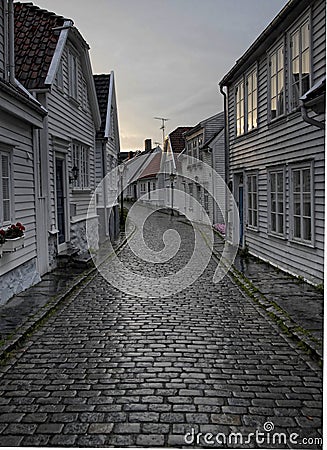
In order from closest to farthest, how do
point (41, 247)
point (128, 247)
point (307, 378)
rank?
1. point (307, 378)
2. point (41, 247)
3. point (128, 247)

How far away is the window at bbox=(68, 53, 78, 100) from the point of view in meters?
12.4

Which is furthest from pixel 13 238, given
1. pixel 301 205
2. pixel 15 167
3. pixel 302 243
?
pixel 301 205

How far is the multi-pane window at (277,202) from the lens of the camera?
421 inches

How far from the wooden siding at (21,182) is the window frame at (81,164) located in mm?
3815

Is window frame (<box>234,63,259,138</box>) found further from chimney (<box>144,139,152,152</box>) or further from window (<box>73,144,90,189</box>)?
chimney (<box>144,139,152,152</box>)

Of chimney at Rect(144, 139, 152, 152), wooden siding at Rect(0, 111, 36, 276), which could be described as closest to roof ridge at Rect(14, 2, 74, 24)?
wooden siding at Rect(0, 111, 36, 276)

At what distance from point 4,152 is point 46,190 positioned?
238 centimetres

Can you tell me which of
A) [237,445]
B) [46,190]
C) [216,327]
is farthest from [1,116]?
[237,445]

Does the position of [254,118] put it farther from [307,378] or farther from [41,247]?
[307,378]

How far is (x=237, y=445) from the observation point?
3385 millimetres

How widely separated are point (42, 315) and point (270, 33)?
7186 mm

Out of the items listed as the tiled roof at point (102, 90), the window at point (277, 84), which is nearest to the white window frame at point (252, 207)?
the window at point (277, 84)

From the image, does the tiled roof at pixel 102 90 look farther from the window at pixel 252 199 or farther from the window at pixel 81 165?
the window at pixel 252 199

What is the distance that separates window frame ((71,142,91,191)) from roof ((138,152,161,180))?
2942 cm
